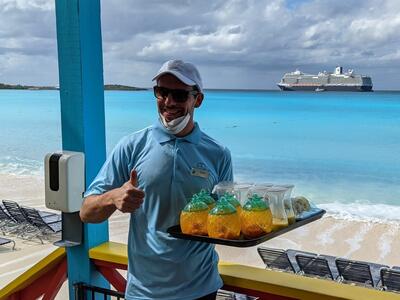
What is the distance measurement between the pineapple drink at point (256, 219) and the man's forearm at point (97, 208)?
38 centimetres

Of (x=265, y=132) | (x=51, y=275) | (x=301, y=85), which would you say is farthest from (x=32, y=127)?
(x=51, y=275)

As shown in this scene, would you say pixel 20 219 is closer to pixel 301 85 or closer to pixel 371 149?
pixel 371 149

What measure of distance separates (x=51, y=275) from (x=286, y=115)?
61.9 meters

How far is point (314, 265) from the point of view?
26.0ft

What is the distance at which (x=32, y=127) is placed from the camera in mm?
51188

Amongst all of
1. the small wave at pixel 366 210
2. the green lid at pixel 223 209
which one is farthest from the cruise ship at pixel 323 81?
the green lid at pixel 223 209

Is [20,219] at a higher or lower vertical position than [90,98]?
lower

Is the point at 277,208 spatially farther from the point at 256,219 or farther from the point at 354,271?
the point at 354,271

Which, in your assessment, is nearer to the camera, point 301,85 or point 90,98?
point 90,98

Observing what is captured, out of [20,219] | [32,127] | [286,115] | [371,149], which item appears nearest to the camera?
[20,219]

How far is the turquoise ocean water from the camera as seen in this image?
23609 mm

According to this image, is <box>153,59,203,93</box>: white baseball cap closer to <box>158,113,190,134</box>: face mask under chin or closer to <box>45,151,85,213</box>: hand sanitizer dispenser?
<box>158,113,190,134</box>: face mask under chin

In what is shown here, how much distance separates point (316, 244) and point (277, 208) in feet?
33.9

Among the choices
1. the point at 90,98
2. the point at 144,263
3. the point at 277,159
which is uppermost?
the point at 90,98
